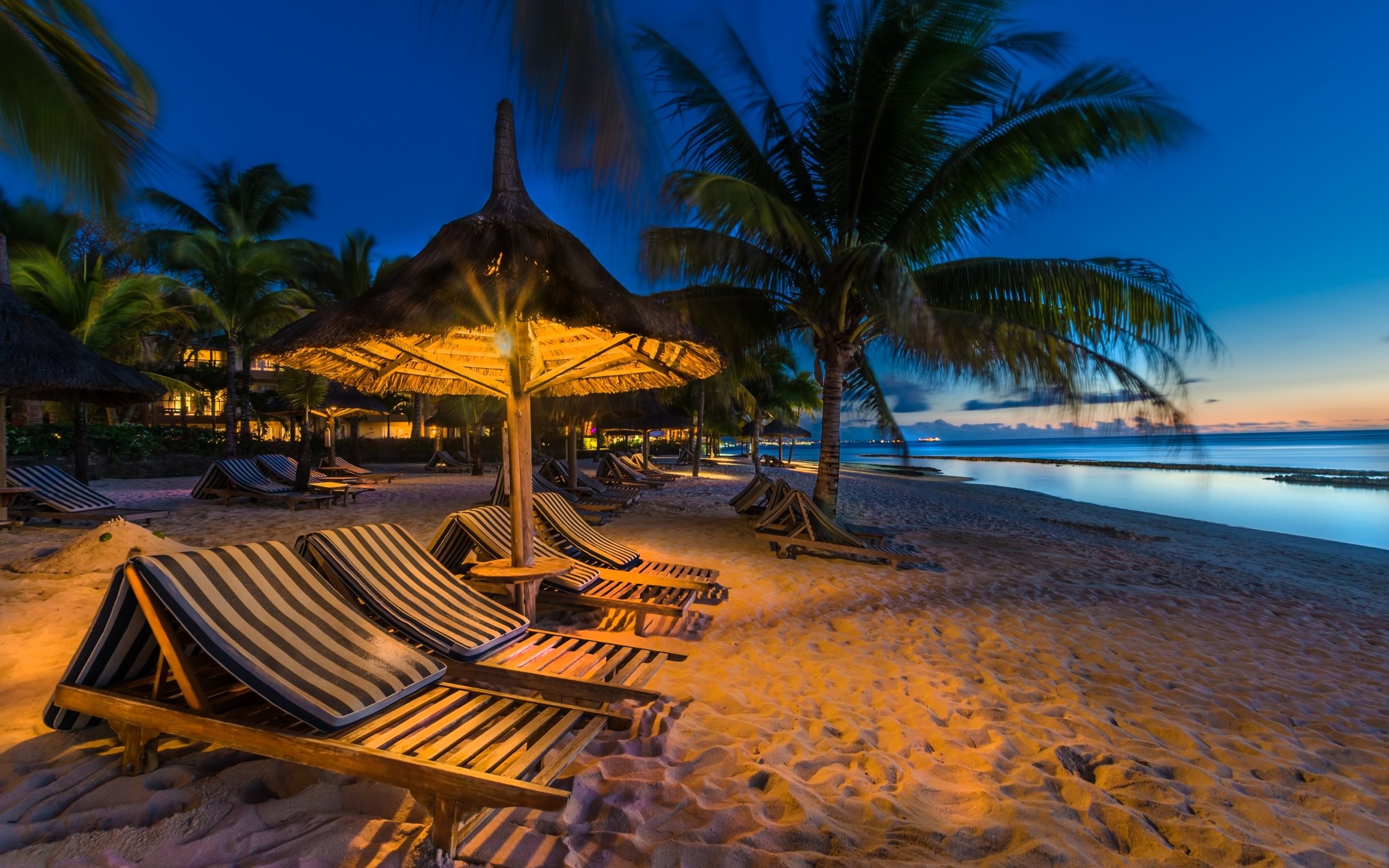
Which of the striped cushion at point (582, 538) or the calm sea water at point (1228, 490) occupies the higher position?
the striped cushion at point (582, 538)

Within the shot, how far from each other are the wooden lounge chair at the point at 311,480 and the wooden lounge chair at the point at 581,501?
2.96 metres

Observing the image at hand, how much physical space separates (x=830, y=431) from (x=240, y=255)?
15822 mm

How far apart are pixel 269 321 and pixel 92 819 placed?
17738mm

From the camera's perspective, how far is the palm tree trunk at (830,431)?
7871mm

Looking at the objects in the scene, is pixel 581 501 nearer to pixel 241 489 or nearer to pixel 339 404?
pixel 241 489

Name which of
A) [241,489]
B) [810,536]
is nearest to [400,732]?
[810,536]

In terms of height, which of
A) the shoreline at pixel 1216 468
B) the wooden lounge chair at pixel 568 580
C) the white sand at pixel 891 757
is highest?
the wooden lounge chair at pixel 568 580

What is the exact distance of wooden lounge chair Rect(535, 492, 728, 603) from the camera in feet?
15.8

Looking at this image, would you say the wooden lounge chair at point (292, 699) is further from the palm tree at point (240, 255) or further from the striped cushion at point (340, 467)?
the striped cushion at point (340, 467)

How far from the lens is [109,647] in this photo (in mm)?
2121

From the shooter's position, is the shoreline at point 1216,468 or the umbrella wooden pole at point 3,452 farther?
the shoreline at point 1216,468

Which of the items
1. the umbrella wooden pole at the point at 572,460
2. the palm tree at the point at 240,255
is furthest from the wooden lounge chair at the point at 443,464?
the umbrella wooden pole at the point at 572,460

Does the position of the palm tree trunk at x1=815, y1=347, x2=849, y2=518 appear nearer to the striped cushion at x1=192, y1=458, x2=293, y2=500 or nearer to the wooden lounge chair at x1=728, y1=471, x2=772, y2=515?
the wooden lounge chair at x1=728, y1=471, x2=772, y2=515

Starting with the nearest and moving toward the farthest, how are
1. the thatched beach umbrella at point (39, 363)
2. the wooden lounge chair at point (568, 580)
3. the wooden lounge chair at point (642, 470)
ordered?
the wooden lounge chair at point (568, 580)
the thatched beach umbrella at point (39, 363)
the wooden lounge chair at point (642, 470)
